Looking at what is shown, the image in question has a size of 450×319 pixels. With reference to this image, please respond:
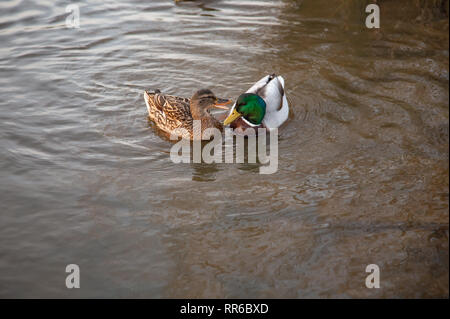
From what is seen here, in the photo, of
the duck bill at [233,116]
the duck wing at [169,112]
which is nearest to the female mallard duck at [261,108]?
the duck bill at [233,116]

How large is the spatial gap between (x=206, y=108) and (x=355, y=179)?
7.16 feet

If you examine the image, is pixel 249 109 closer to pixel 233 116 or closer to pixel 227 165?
pixel 233 116

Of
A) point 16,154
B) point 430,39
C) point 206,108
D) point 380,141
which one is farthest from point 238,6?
point 16,154

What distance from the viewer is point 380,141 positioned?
606 cm

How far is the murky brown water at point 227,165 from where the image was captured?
4.28 m

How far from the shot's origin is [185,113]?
6.57m

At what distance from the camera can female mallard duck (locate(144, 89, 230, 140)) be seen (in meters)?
6.38

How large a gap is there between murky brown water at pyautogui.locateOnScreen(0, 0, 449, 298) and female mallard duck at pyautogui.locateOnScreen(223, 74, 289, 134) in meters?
0.24

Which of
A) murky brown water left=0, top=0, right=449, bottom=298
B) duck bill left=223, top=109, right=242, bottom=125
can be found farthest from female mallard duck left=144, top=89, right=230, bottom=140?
murky brown water left=0, top=0, right=449, bottom=298

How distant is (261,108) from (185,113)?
1027 mm

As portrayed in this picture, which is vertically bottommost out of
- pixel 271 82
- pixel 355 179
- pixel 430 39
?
pixel 355 179

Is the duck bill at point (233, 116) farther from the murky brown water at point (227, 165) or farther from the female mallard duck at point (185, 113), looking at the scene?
the murky brown water at point (227, 165)
